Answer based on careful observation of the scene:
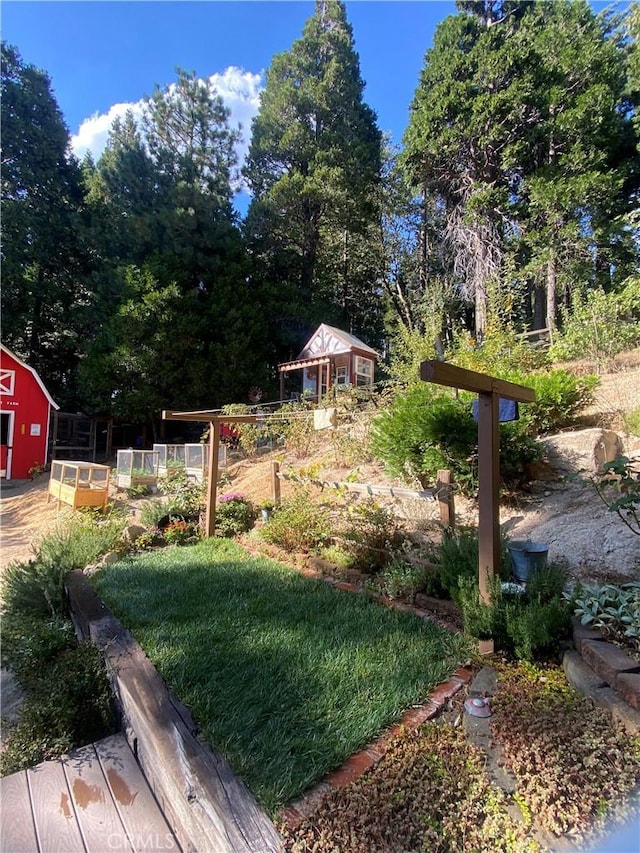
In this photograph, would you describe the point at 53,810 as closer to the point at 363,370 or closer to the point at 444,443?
the point at 444,443

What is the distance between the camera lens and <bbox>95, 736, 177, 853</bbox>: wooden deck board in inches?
61.4

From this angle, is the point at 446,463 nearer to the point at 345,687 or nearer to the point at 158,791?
the point at 345,687

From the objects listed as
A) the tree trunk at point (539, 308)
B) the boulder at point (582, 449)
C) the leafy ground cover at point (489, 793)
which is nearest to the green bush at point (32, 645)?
the leafy ground cover at point (489, 793)

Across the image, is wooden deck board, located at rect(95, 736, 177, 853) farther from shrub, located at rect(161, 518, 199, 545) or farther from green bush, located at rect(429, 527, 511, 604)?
shrub, located at rect(161, 518, 199, 545)

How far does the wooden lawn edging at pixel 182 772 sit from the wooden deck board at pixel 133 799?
0.03 metres

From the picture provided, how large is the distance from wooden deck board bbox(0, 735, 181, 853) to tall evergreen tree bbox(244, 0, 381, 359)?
14.9 metres

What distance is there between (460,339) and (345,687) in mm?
6895

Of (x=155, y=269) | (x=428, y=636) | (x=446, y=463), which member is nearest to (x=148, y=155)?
(x=155, y=269)

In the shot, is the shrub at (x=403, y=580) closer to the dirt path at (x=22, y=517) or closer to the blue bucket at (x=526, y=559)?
the blue bucket at (x=526, y=559)

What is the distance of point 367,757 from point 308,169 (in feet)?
62.3

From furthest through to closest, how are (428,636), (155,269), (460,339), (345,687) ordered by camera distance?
(155,269) → (460,339) → (428,636) → (345,687)

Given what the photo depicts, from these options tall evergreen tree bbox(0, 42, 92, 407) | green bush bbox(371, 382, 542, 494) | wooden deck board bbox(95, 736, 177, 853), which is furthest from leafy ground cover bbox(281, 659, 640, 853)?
tall evergreen tree bbox(0, 42, 92, 407)

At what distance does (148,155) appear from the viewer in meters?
15.0

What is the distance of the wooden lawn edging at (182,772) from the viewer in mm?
1365
